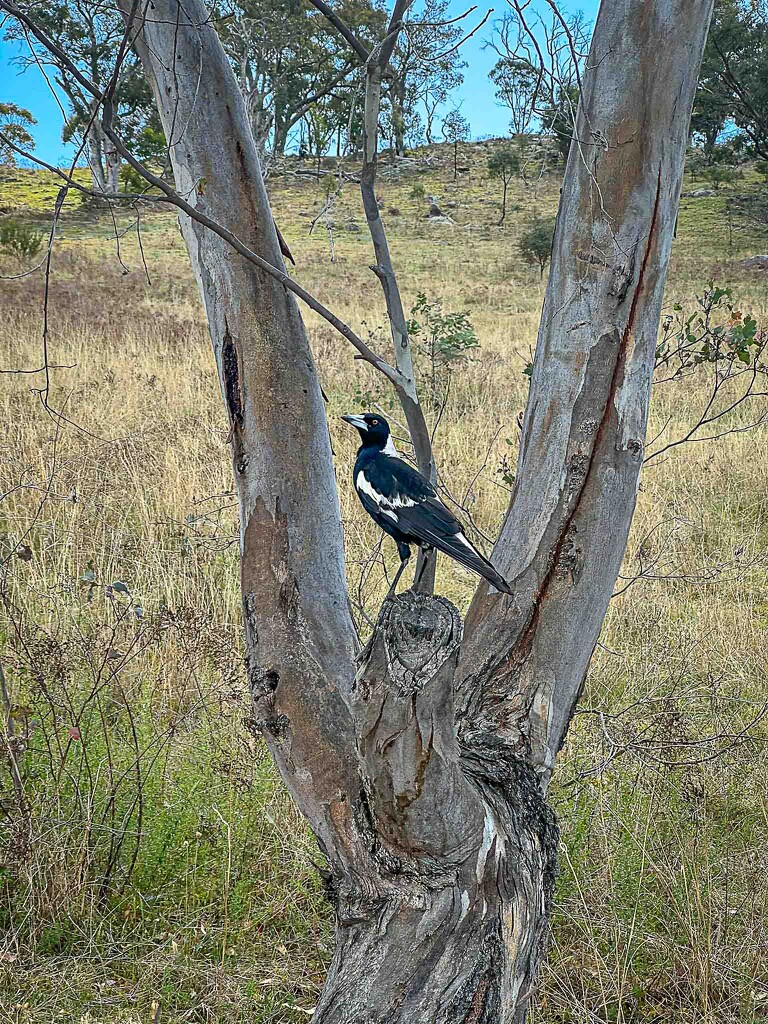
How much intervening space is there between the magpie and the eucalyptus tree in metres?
0.13

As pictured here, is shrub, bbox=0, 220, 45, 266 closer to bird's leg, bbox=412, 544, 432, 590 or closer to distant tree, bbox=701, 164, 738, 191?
bird's leg, bbox=412, 544, 432, 590

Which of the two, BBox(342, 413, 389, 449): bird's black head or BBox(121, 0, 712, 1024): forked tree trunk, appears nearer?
BBox(121, 0, 712, 1024): forked tree trunk

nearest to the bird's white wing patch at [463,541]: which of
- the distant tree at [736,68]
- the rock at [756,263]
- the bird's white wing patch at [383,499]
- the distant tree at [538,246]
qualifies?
the bird's white wing patch at [383,499]

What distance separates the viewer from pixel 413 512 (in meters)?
2.38

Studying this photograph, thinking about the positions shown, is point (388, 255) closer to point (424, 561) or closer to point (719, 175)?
point (424, 561)

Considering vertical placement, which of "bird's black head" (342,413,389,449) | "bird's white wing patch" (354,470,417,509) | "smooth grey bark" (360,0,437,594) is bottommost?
"bird's white wing patch" (354,470,417,509)

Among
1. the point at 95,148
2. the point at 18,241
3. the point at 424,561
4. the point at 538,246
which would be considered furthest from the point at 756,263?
the point at 424,561

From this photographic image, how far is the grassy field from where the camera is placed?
8.86 feet

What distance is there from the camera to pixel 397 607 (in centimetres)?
180

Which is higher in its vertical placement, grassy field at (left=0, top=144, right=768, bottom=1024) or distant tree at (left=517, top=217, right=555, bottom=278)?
distant tree at (left=517, top=217, right=555, bottom=278)

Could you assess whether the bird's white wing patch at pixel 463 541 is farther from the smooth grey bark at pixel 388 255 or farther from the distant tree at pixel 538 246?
the distant tree at pixel 538 246

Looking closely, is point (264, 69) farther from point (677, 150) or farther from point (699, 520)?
point (699, 520)

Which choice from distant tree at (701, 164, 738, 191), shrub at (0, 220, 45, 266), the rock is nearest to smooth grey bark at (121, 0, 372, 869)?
shrub at (0, 220, 45, 266)

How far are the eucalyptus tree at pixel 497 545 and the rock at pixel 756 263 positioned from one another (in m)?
21.7
